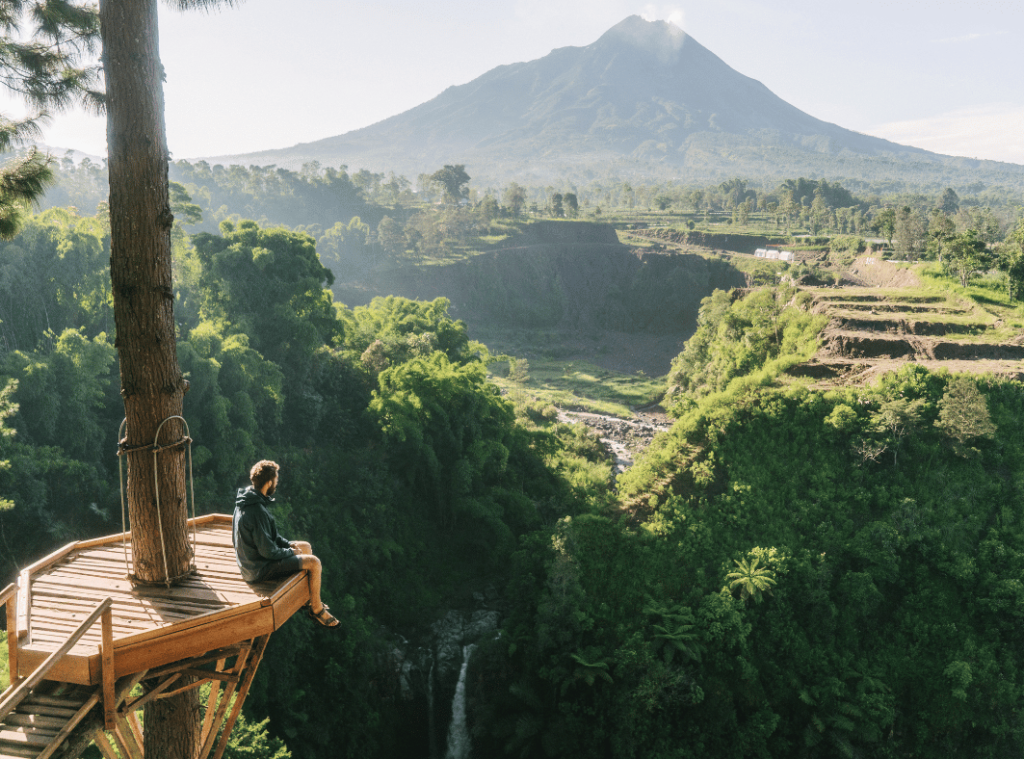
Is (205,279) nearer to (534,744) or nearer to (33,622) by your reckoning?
(534,744)

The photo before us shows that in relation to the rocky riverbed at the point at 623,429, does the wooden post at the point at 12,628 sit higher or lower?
higher

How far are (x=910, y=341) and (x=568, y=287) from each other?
56.5 metres

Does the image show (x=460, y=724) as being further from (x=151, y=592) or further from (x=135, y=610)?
(x=135, y=610)

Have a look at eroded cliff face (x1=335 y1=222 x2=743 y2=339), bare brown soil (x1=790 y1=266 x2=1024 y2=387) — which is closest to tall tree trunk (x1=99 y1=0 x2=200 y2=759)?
bare brown soil (x1=790 y1=266 x2=1024 y2=387)

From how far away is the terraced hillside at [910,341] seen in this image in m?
23.9

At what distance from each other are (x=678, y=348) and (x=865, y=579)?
157 feet

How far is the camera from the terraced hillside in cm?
2392

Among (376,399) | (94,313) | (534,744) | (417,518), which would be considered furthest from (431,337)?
(534,744)

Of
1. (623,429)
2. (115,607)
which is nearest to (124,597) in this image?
(115,607)

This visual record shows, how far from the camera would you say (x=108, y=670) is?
3.96m

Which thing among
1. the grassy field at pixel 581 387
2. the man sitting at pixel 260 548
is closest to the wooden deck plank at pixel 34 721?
the man sitting at pixel 260 548

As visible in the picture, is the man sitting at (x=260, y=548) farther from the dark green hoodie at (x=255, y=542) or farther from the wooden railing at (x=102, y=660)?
the wooden railing at (x=102, y=660)

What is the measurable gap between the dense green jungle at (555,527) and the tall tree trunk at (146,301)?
9.04m

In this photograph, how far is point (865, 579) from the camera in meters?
18.1
